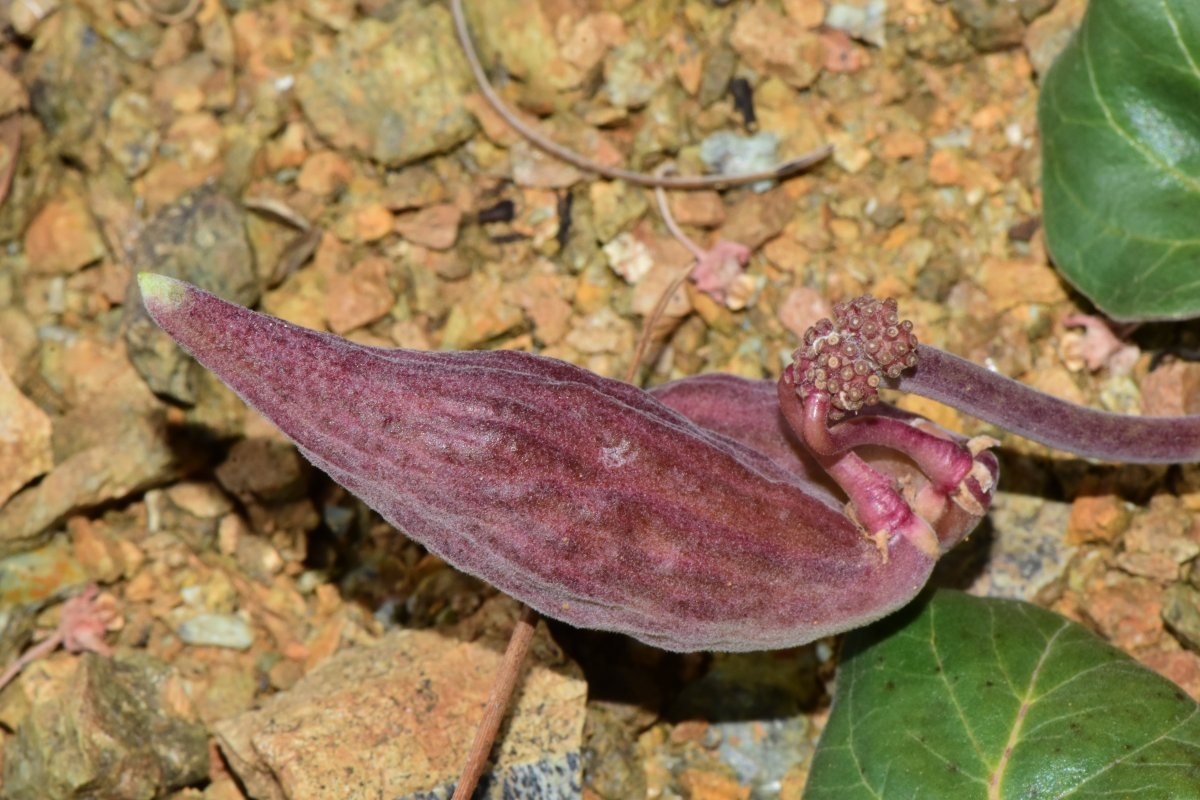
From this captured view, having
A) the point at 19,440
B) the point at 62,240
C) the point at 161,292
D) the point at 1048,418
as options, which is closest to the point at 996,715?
the point at 1048,418

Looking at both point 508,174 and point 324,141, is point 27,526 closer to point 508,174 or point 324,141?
point 324,141


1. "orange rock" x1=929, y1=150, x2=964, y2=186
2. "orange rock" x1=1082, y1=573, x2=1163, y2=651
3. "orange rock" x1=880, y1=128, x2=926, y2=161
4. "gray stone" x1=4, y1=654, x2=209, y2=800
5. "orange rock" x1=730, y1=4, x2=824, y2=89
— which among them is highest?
"orange rock" x1=730, y1=4, x2=824, y2=89

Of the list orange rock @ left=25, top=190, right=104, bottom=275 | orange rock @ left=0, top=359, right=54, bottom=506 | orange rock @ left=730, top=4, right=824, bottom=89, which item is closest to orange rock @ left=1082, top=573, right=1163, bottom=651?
orange rock @ left=730, top=4, right=824, bottom=89

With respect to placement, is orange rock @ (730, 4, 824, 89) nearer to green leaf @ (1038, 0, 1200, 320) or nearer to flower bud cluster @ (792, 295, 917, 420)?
green leaf @ (1038, 0, 1200, 320)

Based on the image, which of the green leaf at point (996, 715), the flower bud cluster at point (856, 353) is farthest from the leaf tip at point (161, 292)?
the green leaf at point (996, 715)

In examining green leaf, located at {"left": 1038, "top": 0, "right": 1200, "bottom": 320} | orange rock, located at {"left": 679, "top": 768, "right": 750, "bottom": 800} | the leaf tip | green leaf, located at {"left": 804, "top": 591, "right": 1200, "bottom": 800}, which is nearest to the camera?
→ the leaf tip

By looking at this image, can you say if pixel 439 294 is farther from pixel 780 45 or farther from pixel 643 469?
pixel 643 469
